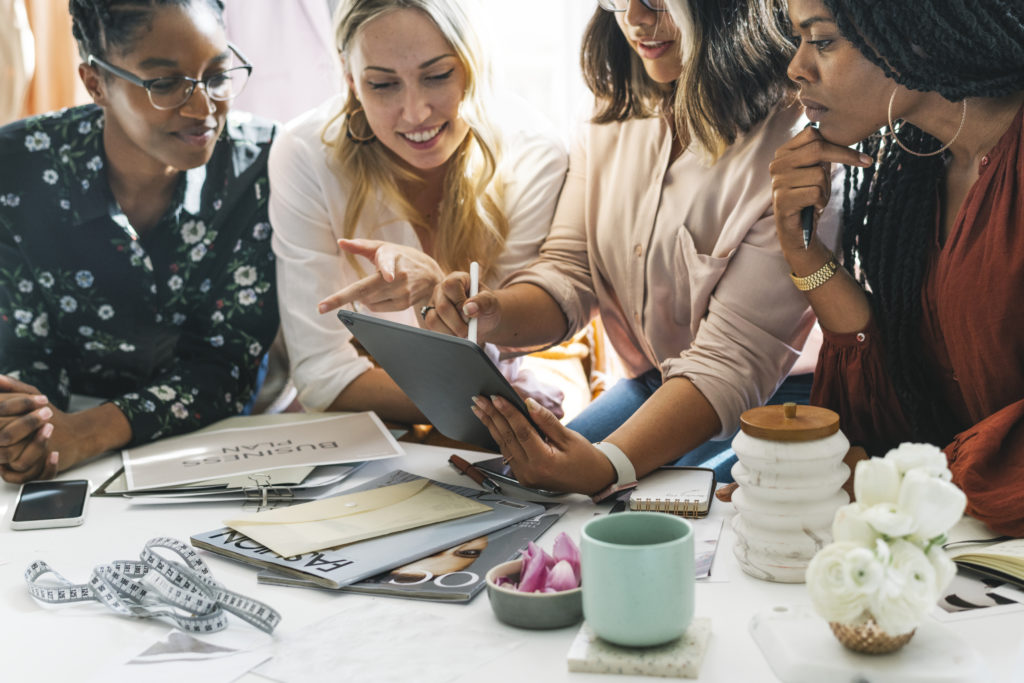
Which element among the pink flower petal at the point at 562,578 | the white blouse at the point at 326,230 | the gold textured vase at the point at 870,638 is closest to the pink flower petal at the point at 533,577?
the pink flower petal at the point at 562,578

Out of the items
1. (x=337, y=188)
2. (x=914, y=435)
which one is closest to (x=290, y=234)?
(x=337, y=188)

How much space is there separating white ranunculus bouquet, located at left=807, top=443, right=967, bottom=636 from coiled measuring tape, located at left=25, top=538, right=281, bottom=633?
47cm

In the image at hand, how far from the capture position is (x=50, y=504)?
4.00 ft

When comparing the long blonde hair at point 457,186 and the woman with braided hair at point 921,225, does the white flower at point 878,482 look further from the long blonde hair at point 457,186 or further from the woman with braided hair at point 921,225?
the long blonde hair at point 457,186

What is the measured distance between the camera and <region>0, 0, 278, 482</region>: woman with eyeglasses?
1671 mm

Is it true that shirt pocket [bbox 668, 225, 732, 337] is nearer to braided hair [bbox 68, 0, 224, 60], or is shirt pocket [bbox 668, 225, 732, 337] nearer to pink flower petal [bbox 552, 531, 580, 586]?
pink flower petal [bbox 552, 531, 580, 586]

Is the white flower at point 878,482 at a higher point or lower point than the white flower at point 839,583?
higher

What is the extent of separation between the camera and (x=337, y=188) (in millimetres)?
1718

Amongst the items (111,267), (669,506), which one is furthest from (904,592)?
(111,267)

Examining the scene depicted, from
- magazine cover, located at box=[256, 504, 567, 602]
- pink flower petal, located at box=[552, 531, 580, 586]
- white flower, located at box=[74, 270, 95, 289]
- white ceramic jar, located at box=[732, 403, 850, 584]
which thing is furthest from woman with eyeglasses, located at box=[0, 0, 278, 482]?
white ceramic jar, located at box=[732, 403, 850, 584]

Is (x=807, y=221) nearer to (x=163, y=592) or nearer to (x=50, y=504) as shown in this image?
(x=163, y=592)

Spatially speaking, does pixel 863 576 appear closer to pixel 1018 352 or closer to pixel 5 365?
pixel 1018 352

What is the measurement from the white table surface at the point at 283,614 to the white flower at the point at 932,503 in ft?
0.37

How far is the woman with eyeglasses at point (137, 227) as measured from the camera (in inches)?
65.8
